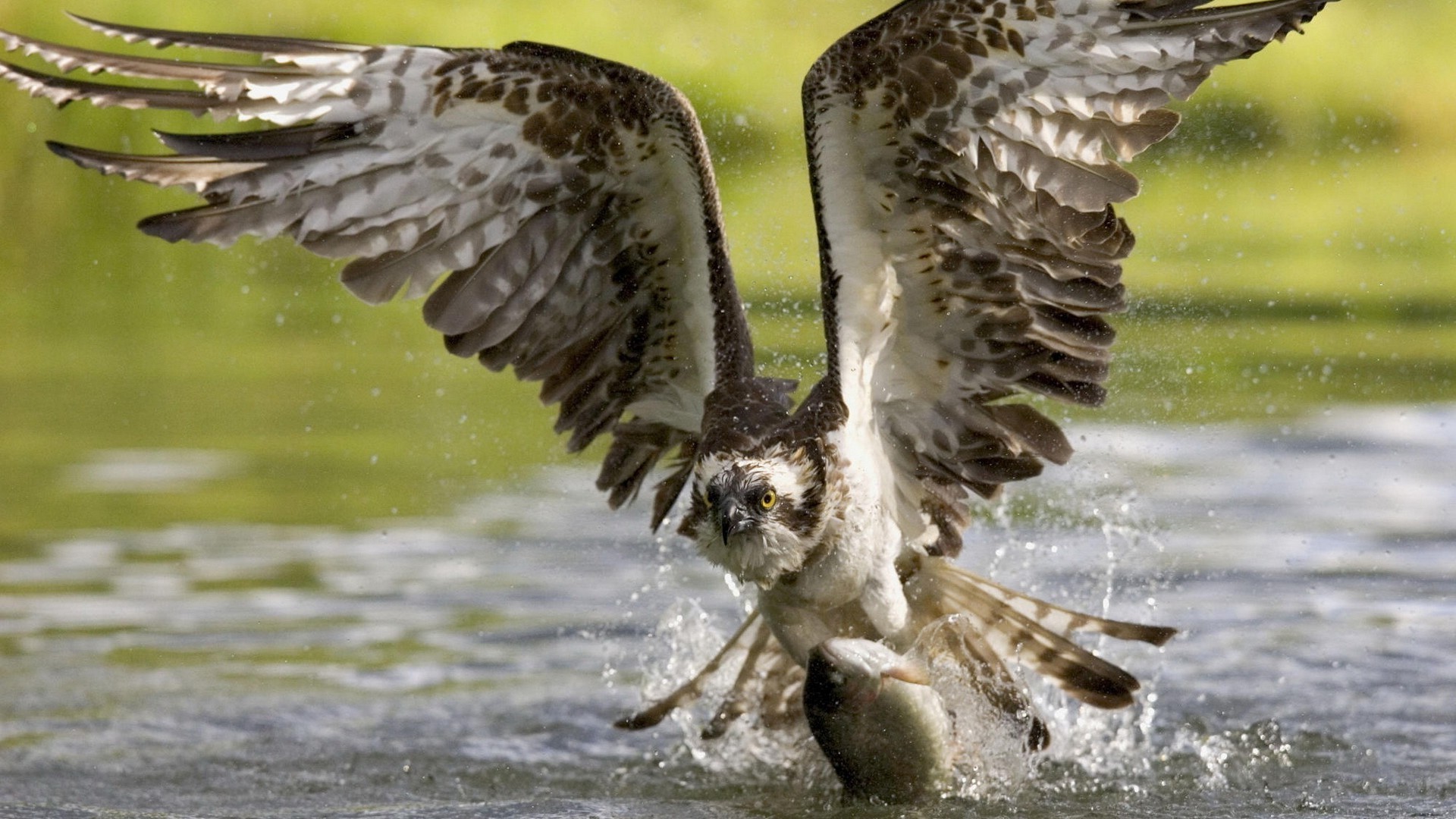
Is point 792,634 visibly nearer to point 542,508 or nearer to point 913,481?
point 913,481

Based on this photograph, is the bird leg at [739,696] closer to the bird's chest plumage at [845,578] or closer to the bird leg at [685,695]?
the bird leg at [685,695]

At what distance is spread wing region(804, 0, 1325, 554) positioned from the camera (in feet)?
16.7

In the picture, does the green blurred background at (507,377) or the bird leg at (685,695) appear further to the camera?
the green blurred background at (507,377)

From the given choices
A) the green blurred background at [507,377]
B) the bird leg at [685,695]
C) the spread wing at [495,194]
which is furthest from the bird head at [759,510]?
the green blurred background at [507,377]

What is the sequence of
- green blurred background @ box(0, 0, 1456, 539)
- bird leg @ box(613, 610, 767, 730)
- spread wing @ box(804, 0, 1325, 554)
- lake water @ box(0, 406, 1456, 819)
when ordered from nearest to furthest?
1. spread wing @ box(804, 0, 1325, 554)
2. lake water @ box(0, 406, 1456, 819)
3. bird leg @ box(613, 610, 767, 730)
4. green blurred background @ box(0, 0, 1456, 539)

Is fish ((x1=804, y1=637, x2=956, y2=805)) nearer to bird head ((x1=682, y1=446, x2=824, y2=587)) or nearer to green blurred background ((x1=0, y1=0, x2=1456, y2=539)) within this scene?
bird head ((x1=682, y1=446, x2=824, y2=587))

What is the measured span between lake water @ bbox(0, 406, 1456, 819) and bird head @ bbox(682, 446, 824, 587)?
790mm

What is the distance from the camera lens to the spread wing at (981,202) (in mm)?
5082

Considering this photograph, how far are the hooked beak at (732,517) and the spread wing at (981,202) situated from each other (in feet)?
1.99

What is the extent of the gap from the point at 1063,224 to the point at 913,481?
1.04m

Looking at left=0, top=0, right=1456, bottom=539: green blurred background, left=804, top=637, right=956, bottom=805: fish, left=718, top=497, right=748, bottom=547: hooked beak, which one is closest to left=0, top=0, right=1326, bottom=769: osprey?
left=718, top=497, right=748, bottom=547: hooked beak

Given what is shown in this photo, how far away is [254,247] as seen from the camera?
17594mm

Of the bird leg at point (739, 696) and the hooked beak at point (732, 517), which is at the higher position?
the hooked beak at point (732, 517)

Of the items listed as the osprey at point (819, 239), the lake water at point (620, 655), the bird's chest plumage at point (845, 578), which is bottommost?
the lake water at point (620, 655)
